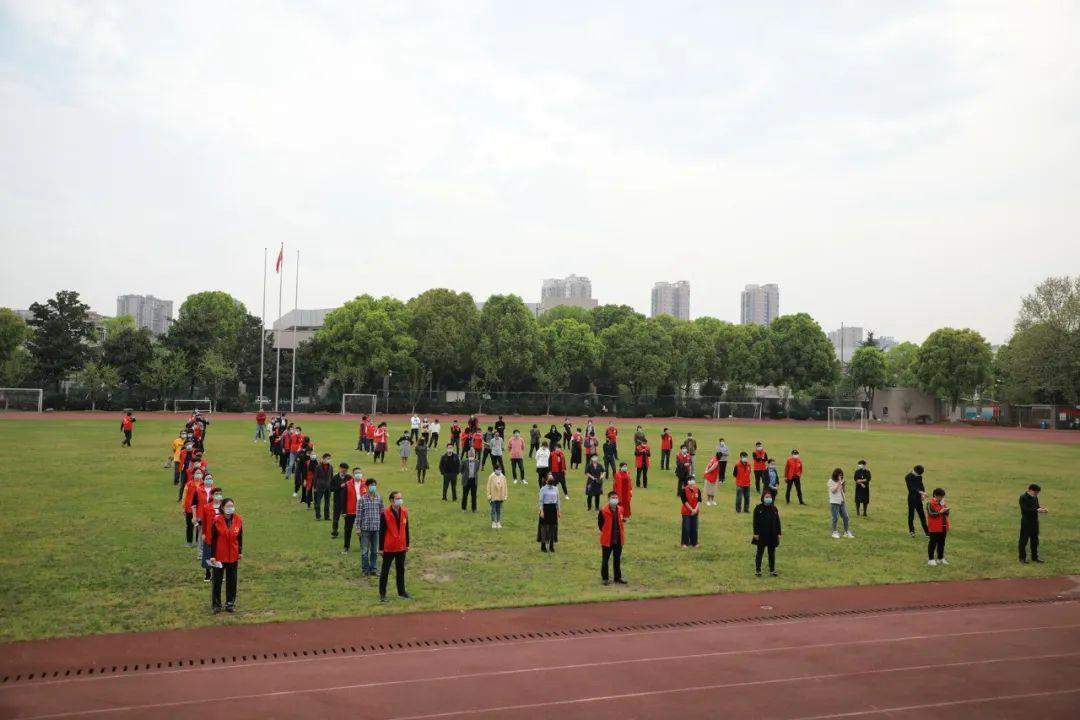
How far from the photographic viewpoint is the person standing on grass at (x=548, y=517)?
16172mm

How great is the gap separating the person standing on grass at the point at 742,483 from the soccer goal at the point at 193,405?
54.4 meters

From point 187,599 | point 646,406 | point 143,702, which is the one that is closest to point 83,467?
point 187,599

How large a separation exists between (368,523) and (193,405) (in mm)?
59574

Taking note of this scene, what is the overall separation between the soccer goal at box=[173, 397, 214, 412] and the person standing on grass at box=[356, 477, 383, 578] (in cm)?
5592

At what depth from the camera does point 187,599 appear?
12.3 metres

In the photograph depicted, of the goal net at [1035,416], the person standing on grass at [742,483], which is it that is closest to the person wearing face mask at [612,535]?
the person standing on grass at [742,483]

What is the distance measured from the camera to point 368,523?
1381cm

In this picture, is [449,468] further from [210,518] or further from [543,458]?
[210,518]

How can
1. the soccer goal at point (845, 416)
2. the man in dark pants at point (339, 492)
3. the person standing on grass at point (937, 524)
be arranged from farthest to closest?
the soccer goal at point (845, 416)
the man in dark pants at point (339, 492)
the person standing on grass at point (937, 524)

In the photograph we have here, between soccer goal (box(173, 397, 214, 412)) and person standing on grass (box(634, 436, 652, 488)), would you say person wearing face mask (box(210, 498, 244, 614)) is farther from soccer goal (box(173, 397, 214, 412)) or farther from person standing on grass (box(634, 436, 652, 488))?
soccer goal (box(173, 397, 214, 412))

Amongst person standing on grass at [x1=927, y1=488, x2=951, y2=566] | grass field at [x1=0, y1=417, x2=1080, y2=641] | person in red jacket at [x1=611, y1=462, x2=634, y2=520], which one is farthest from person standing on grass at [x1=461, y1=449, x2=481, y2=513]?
person standing on grass at [x1=927, y1=488, x2=951, y2=566]

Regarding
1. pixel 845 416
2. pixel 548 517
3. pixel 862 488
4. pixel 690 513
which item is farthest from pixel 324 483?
pixel 845 416

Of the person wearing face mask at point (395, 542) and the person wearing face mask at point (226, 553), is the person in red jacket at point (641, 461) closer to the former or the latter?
the person wearing face mask at point (395, 542)

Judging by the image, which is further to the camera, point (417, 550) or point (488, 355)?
point (488, 355)
